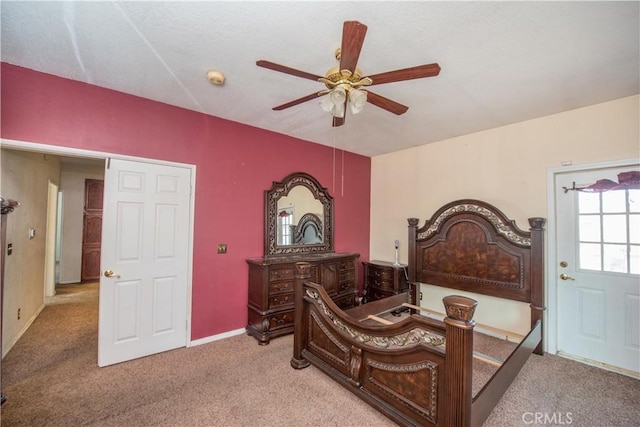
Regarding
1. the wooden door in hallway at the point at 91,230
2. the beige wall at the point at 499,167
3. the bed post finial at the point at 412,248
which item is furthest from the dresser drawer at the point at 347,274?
the wooden door in hallway at the point at 91,230

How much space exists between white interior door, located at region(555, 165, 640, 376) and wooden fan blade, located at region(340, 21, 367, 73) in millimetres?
2954

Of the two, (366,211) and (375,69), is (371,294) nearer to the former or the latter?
(366,211)

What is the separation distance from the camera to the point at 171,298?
289 cm

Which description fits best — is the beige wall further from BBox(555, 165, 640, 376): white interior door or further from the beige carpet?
the beige carpet

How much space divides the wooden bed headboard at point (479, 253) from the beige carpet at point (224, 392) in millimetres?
791

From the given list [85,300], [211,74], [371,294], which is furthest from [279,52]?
[85,300]

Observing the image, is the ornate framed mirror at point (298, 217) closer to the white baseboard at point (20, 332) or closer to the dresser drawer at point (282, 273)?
the dresser drawer at point (282, 273)

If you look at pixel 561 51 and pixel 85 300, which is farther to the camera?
pixel 85 300

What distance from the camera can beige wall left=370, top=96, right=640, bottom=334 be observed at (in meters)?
2.69

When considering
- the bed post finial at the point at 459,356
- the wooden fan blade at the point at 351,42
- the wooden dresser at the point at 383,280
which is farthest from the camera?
the wooden dresser at the point at 383,280

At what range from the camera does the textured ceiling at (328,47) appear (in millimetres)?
1599

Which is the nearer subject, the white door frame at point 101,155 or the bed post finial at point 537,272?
the white door frame at point 101,155

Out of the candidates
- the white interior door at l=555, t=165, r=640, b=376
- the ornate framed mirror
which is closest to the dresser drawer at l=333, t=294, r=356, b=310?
the ornate framed mirror

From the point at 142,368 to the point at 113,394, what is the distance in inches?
14.7
